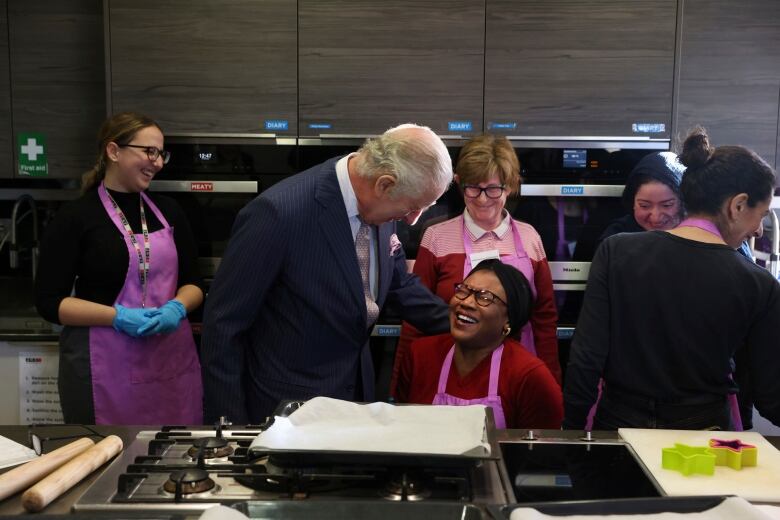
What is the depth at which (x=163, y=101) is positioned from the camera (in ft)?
9.18

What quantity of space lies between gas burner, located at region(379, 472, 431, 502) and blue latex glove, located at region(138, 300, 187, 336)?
1.52m

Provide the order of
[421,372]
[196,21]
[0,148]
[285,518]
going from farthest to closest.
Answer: [0,148]
[196,21]
[421,372]
[285,518]

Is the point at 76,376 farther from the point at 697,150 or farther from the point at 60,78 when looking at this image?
the point at 697,150

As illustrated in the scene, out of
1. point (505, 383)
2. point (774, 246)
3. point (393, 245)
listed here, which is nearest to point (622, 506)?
point (505, 383)

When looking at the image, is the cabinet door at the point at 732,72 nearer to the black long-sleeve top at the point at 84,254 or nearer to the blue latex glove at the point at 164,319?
the blue latex glove at the point at 164,319

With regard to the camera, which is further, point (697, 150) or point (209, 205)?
point (209, 205)

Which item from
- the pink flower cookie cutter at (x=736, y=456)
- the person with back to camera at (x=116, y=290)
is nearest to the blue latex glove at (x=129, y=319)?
the person with back to camera at (x=116, y=290)

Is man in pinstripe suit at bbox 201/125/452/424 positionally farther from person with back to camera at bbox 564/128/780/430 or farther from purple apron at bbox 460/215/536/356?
purple apron at bbox 460/215/536/356

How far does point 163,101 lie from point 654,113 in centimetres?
180

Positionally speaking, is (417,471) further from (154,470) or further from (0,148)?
(0,148)

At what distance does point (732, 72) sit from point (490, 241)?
1.16 meters

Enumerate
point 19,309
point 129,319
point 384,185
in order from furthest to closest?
point 19,309 < point 129,319 < point 384,185

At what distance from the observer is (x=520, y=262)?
2.57m

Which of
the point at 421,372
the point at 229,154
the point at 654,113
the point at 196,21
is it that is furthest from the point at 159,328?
the point at 654,113
